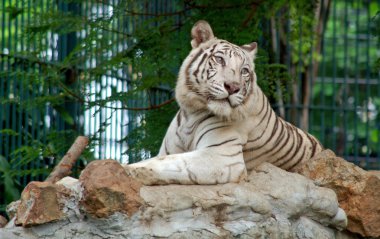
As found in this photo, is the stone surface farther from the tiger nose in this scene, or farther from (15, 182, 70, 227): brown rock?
the tiger nose

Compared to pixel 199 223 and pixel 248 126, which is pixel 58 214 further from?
pixel 248 126

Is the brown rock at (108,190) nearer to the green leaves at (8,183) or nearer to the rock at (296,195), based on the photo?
the rock at (296,195)

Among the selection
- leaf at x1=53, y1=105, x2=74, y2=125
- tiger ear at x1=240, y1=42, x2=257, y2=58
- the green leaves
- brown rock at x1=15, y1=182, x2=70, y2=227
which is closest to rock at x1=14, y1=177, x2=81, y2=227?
brown rock at x1=15, y1=182, x2=70, y2=227

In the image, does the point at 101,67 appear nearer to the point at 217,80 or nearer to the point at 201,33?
the point at 201,33

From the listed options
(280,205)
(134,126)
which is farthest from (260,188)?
(134,126)

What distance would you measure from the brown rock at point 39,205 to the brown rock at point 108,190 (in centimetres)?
16

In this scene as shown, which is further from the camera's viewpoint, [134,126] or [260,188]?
[134,126]

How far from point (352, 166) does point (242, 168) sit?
86 cm

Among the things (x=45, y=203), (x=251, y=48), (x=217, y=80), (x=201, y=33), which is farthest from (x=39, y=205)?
(x=251, y=48)

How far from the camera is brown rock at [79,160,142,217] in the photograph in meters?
5.21

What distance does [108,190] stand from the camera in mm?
5238

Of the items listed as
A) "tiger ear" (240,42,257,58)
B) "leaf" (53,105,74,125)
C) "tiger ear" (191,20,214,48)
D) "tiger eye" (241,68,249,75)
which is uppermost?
"tiger ear" (191,20,214,48)

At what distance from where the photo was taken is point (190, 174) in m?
5.87

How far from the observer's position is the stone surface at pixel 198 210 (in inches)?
207
